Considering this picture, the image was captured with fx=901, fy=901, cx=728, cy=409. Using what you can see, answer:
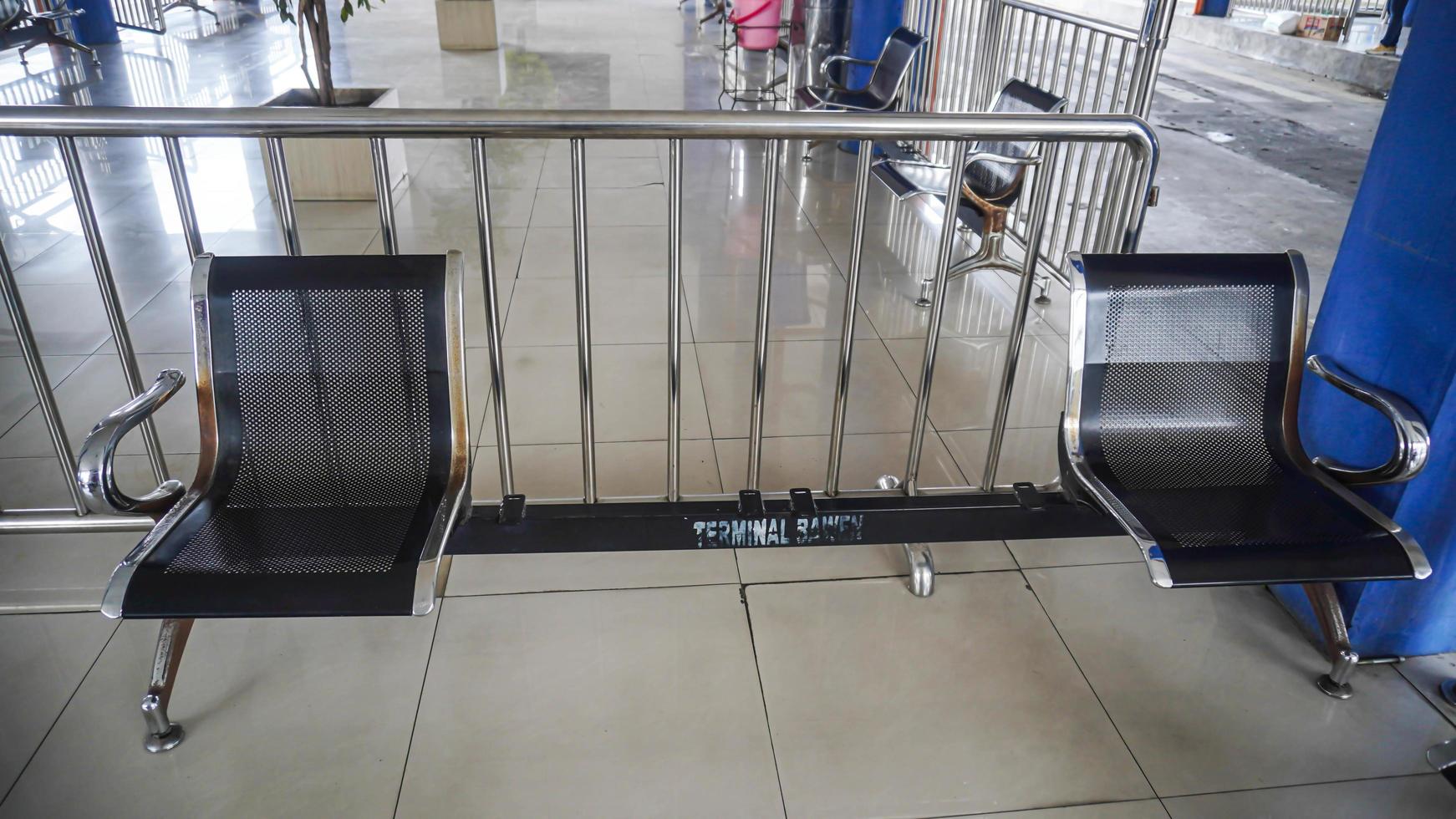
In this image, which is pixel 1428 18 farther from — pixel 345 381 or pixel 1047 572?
pixel 345 381

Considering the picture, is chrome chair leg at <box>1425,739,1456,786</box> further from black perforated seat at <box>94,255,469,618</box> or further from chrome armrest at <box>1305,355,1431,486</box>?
black perforated seat at <box>94,255,469,618</box>

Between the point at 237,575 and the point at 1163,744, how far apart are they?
5.70 ft

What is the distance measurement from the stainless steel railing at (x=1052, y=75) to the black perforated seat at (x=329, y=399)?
131 cm

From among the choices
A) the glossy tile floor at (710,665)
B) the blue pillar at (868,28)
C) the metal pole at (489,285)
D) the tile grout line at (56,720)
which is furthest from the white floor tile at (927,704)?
the blue pillar at (868,28)

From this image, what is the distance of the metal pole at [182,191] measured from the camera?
1.70 m

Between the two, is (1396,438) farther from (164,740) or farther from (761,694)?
(164,740)

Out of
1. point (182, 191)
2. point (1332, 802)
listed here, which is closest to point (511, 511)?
point (182, 191)

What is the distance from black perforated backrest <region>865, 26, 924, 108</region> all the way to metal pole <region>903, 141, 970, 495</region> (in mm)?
3080

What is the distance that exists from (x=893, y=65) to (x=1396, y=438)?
154 inches

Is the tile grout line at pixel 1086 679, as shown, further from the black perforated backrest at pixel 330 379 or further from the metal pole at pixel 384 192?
the metal pole at pixel 384 192

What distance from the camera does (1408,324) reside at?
1765mm

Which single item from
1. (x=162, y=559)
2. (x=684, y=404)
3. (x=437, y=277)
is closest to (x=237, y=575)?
(x=162, y=559)

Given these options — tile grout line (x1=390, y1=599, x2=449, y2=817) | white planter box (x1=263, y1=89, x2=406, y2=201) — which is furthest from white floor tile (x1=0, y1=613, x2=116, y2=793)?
white planter box (x1=263, y1=89, x2=406, y2=201)

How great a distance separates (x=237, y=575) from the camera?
147cm
